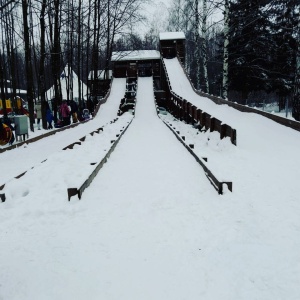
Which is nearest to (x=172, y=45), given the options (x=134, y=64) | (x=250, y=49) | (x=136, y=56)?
(x=136, y=56)

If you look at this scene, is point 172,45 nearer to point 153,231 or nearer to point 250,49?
point 250,49

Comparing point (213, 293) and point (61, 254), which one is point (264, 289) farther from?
point (61, 254)

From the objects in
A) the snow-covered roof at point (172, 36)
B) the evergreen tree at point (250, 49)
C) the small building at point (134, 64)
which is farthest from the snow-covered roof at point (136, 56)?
the evergreen tree at point (250, 49)

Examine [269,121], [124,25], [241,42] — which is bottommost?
[269,121]

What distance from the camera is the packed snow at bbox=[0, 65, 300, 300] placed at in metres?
2.97

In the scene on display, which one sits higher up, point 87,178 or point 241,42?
point 241,42

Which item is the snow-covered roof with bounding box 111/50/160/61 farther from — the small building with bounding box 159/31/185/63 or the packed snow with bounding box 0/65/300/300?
the packed snow with bounding box 0/65/300/300

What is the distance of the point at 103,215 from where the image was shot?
15.0ft

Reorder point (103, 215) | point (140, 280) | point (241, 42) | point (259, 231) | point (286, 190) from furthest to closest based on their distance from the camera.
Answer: point (241, 42) → point (286, 190) → point (103, 215) → point (259, 231) → point (140, 280)

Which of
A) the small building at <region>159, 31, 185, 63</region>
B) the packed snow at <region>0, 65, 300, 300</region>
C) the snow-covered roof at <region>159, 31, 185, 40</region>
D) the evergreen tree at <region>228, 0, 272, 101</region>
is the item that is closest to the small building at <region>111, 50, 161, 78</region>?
the small building at <region>159, 31, 185, 63</region>

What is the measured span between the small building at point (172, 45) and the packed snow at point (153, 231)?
1237 inches

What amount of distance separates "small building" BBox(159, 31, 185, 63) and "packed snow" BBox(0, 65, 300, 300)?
3142 cm

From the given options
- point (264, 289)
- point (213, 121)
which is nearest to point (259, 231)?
point (264, 289)

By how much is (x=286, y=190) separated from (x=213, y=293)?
10.3 ft
